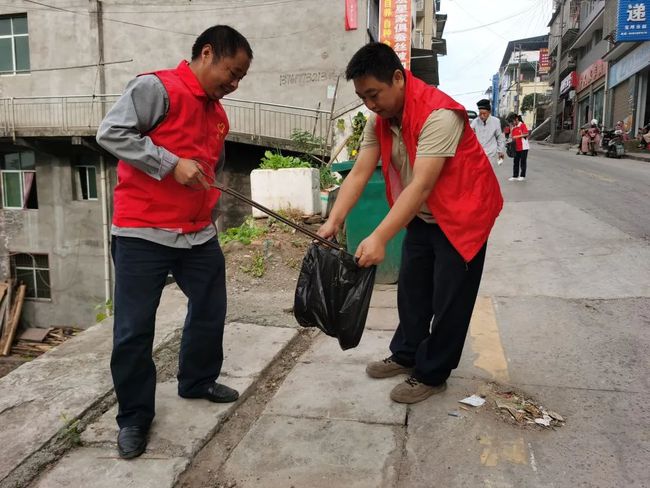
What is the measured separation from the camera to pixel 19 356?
12211mm

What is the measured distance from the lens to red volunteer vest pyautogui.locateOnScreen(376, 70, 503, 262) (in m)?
2.28

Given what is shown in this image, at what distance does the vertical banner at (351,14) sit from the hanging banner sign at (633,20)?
1194 cm

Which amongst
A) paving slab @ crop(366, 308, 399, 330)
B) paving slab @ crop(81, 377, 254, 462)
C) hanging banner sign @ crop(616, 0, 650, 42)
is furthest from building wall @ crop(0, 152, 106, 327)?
hanging banner sign @ crop(616, 0, 650, 42)

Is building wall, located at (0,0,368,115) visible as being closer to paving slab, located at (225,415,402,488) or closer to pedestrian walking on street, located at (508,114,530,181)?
pedestrian walking on street, located at (508,114,530,181)

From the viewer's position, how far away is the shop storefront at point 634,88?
22078 millimetres

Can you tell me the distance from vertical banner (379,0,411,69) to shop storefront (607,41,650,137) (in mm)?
13024

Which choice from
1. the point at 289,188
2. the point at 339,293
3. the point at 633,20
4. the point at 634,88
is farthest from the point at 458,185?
the point at 634,88

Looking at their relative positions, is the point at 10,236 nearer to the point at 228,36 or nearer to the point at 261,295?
the point at 261,295

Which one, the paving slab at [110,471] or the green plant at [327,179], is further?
the green plant at [327,179]

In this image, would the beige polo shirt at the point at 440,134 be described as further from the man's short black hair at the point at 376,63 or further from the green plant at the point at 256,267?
the green plant at the point at 256,267

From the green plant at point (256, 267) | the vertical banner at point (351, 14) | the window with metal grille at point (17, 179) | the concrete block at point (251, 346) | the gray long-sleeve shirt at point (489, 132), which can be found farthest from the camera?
the window with metal grille at point (17, 179)

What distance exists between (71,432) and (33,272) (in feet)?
44.5

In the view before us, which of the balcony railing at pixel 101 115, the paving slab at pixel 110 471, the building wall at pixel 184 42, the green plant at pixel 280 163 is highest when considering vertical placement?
the building wall at pixel 184 42

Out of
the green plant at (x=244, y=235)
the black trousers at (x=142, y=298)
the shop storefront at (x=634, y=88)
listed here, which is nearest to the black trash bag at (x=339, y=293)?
the black trousers at (x=142, y=298)
